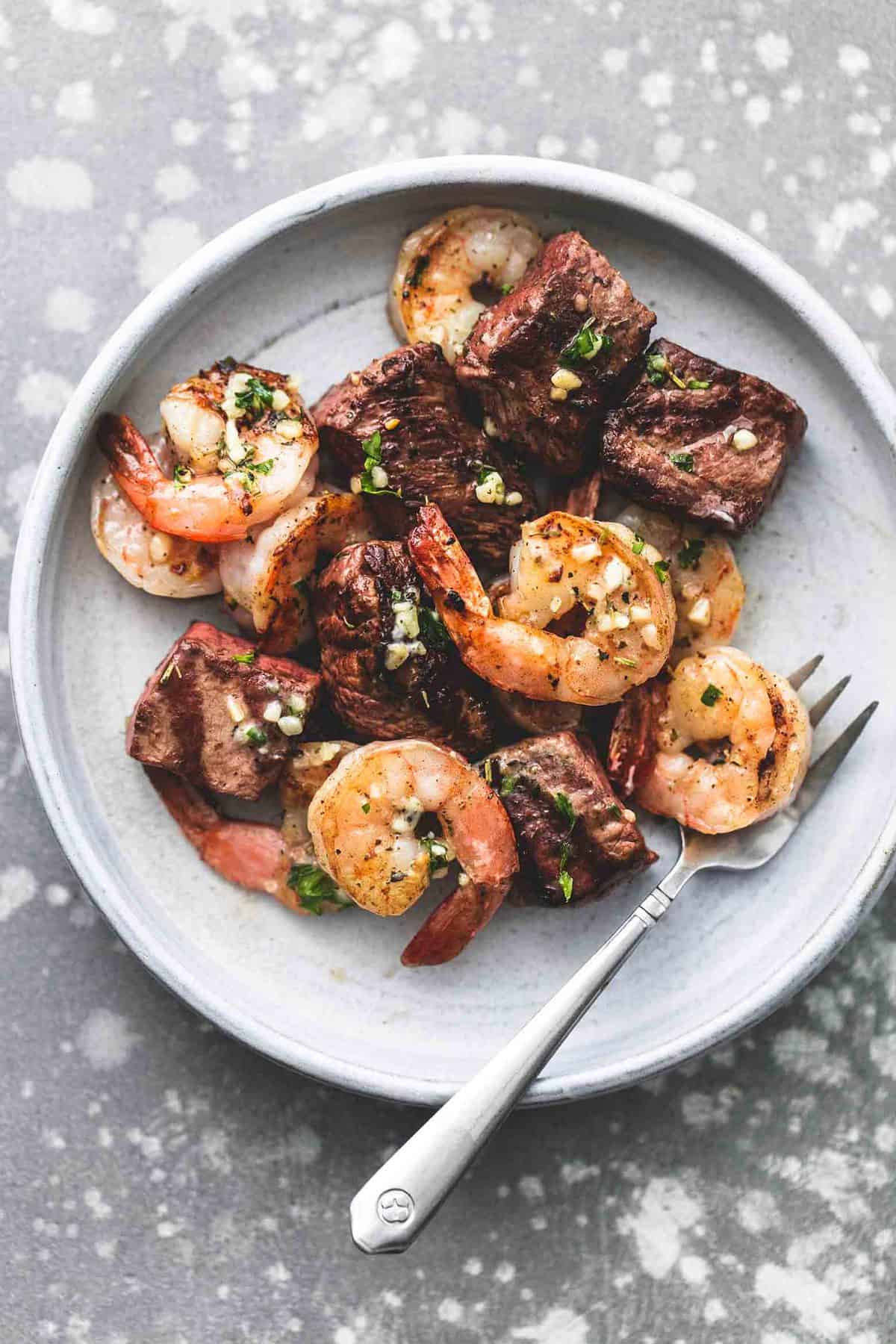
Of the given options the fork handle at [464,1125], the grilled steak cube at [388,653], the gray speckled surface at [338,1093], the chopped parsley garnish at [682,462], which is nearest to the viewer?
the fork handle at [464,1125]

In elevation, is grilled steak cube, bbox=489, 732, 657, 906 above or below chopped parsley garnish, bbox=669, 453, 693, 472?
below

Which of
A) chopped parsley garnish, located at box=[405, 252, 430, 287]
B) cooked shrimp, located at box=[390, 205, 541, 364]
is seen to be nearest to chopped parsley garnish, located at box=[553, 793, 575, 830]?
cooked shrimp, located at box=[390, 205, 541, 364]

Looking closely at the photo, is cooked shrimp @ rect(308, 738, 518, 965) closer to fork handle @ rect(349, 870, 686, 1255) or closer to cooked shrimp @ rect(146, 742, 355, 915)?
cooked shrimp @ rect(146, 742, 355, 915)

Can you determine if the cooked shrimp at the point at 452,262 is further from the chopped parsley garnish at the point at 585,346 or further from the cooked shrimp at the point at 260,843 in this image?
→ the cooked shrimp at the point at 260,843

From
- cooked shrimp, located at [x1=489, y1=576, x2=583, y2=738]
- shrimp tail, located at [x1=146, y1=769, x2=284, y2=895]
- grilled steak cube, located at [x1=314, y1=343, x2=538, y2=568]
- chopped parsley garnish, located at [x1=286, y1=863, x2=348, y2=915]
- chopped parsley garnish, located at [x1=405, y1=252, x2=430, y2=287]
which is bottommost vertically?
shrimp tail, located at [x1=146, y1=769, x2=284, y2=895]

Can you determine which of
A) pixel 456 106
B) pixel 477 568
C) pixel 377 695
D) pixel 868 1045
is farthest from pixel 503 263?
pixel 868 1045

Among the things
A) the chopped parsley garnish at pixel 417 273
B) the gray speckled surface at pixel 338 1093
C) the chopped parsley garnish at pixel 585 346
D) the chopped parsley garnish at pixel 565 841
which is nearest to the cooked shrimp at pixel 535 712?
the chopped parsley garnish at pixel 565 841

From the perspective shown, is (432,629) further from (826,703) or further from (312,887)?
(826,703)

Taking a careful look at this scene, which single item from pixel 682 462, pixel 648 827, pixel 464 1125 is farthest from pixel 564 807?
pixel 682 462
